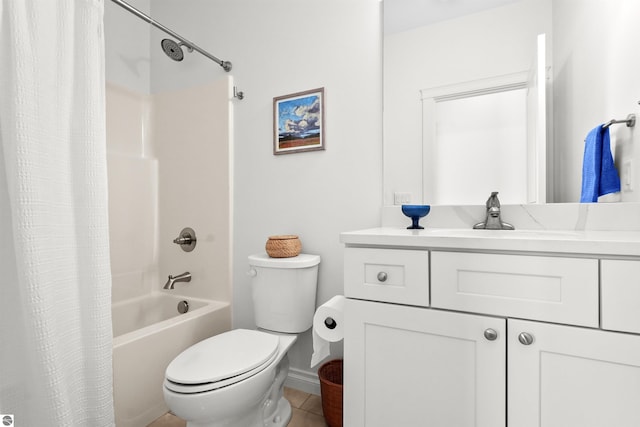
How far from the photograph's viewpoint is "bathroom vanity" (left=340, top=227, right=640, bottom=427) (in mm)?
738

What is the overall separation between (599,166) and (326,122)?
3.67 ft

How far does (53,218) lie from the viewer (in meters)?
0.96

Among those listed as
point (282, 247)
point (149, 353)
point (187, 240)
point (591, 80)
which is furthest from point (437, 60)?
point (149, 353)

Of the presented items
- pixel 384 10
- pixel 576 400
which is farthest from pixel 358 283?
pixel 384 10

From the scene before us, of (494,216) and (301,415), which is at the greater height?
(494,216)

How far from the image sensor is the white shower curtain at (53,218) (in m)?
0.89

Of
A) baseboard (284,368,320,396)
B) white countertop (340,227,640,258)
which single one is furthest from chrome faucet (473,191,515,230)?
baseboard (284,368,320,396)

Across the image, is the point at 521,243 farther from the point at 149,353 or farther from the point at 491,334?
the point at 149,353

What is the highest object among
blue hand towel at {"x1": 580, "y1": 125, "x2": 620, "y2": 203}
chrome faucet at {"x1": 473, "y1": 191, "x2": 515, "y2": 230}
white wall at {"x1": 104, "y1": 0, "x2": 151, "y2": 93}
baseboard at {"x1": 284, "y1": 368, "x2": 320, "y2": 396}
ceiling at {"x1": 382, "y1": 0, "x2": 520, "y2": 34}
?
white wall at {"x1": 104, "y1": 0, "x2": 151, "y2": 93}

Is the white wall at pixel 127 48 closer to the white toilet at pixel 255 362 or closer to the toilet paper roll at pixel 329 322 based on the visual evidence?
the white toilet at pixel 255 362

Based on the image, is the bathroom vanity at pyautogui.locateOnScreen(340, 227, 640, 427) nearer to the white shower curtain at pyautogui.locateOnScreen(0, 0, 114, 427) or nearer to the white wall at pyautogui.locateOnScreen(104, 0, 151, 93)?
the white shower curtain at pyautogui.locateOnScreen(0, 0, 114, 427)

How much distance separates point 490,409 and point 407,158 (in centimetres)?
98

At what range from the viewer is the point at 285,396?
5.40ft

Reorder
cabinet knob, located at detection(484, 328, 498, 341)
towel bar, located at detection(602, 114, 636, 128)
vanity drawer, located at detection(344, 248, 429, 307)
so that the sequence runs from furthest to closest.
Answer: towel bar, located at detection(602, 114, 636, 128)
vanity drawer, located at detection(344, 248, 429, 307)
cabinet knob, located at detection(484, 328, 498, 341)
